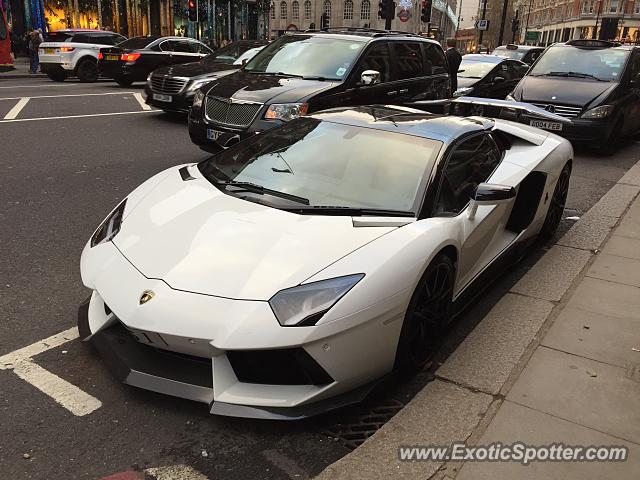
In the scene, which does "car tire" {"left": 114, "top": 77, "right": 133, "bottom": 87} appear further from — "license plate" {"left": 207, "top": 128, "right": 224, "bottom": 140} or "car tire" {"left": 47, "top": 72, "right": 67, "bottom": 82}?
"license plate" {"left": 207, "top": 128, "right": 224, "bottom": 140}

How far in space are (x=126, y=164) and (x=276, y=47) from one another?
2975 millimetres

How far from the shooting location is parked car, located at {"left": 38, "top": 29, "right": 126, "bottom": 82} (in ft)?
59.1

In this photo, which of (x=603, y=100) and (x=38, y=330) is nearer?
(x=38, y=330)

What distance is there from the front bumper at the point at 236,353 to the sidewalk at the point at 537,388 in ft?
1.06

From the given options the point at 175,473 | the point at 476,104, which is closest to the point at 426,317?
the point at 175,473

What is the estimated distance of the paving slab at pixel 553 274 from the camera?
4.27 m

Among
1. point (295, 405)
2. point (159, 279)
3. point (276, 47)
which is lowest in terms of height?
point (295, 405)

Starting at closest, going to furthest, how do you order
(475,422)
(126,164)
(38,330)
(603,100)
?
(475,422)
(38,330)
(126,164)
(603,100)

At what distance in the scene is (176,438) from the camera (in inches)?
102

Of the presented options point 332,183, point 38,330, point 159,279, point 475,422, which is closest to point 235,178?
point 332,183

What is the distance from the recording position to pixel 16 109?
1174 centimetres

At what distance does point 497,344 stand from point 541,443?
0.95 metres

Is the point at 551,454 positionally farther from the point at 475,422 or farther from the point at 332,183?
the point at 332,183

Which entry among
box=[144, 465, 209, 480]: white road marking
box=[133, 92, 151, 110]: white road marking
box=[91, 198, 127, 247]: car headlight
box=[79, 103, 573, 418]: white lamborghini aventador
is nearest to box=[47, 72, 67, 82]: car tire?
box=[133, 92, 151, 110]: white road marking
